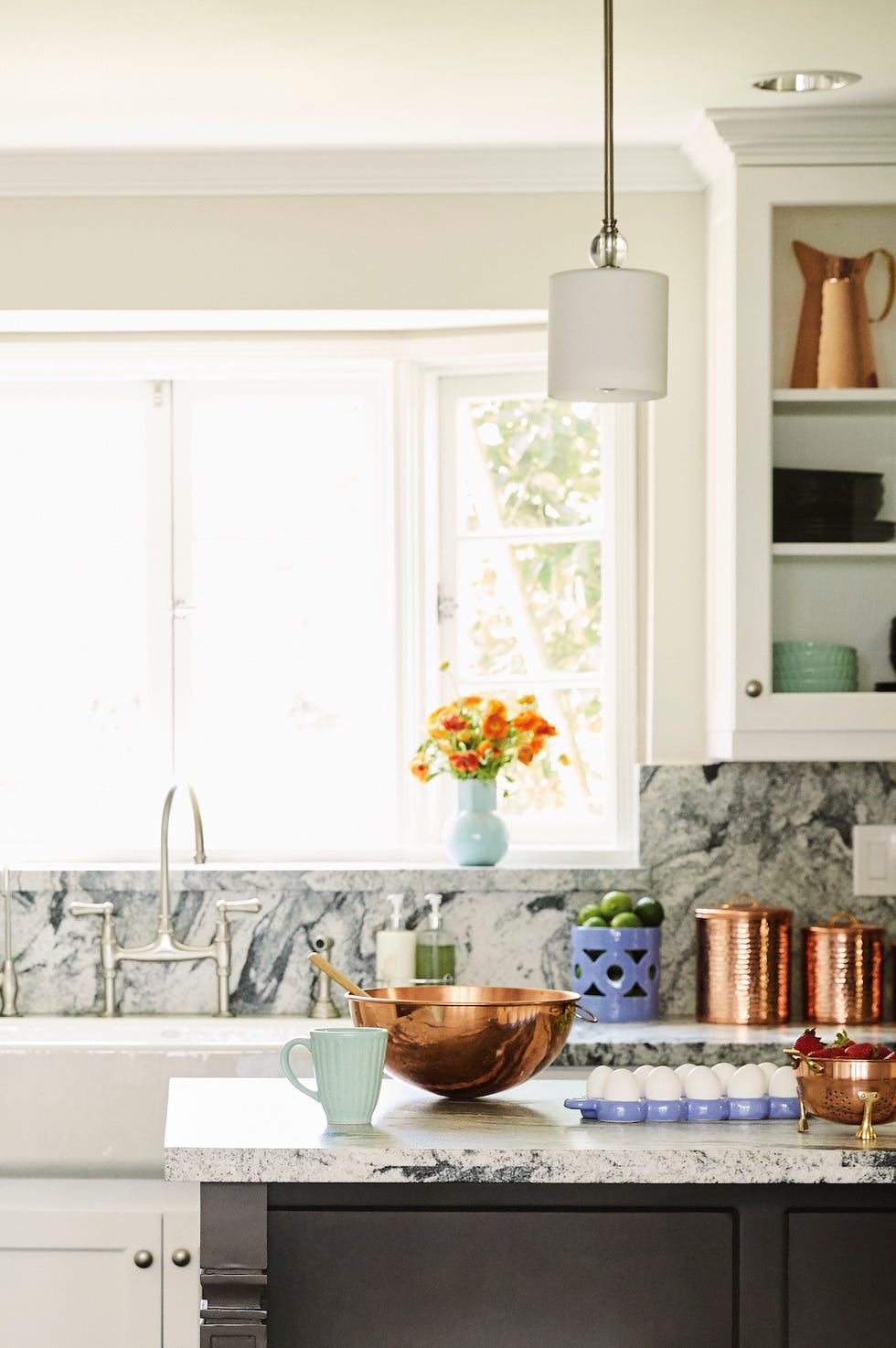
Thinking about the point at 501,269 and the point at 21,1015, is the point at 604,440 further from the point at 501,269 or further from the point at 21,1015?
the point at 21,1015

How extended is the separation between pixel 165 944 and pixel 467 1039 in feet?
5.29

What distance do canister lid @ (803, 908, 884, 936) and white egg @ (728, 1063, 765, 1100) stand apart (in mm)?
1299

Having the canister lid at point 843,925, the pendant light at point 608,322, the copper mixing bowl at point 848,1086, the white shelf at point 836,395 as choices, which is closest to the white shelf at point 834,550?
the white shelf at point 836,395

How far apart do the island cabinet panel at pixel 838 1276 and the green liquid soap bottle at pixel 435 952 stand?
1613 mm

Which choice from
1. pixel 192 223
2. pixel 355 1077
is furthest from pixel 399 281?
pixel 355 1077

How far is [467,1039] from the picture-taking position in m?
1.88

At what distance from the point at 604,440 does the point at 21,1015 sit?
5.63 feet

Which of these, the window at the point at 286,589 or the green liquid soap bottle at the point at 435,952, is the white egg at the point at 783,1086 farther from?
the window at the point at 286,589

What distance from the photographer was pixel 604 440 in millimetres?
3562

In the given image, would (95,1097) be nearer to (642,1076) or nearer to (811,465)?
(642,1076)

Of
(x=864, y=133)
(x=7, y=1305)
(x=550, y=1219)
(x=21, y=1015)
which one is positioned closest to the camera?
(x=550, y=1219)

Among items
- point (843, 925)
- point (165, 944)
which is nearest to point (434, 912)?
point (165, 944)

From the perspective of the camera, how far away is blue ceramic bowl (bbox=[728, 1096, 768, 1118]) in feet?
6.13

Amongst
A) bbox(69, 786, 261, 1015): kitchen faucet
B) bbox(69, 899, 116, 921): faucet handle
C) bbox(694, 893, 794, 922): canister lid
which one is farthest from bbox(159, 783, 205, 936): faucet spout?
bbox(694, 893, 794, 922): canister lid
